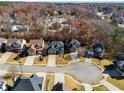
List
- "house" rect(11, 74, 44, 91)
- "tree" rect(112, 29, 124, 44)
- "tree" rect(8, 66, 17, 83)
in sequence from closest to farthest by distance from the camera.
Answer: "house" rect(11, 74, 44, 91) → "tree" rect(112, 29, 124, 44) → "tree" rect(8, 66, 17, 83)

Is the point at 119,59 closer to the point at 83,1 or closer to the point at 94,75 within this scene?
the point at 94,75

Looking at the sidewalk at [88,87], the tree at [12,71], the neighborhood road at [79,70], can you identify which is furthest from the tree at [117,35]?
the tree at [12,71]

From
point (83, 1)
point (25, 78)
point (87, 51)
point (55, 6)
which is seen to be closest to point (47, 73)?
point (25, 78)

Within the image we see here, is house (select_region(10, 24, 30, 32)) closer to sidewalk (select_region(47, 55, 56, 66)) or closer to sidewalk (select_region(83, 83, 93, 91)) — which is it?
sidewalk (select_region(47, 55, 56, 66))

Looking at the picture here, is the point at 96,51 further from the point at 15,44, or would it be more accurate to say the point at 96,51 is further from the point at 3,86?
the point at 3,86

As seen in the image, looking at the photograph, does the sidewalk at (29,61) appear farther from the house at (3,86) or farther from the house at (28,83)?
the house at (3,86)

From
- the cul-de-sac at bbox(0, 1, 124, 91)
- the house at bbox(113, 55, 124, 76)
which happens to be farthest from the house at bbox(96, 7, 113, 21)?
the house at bbox(113, 55, 124, 76)
